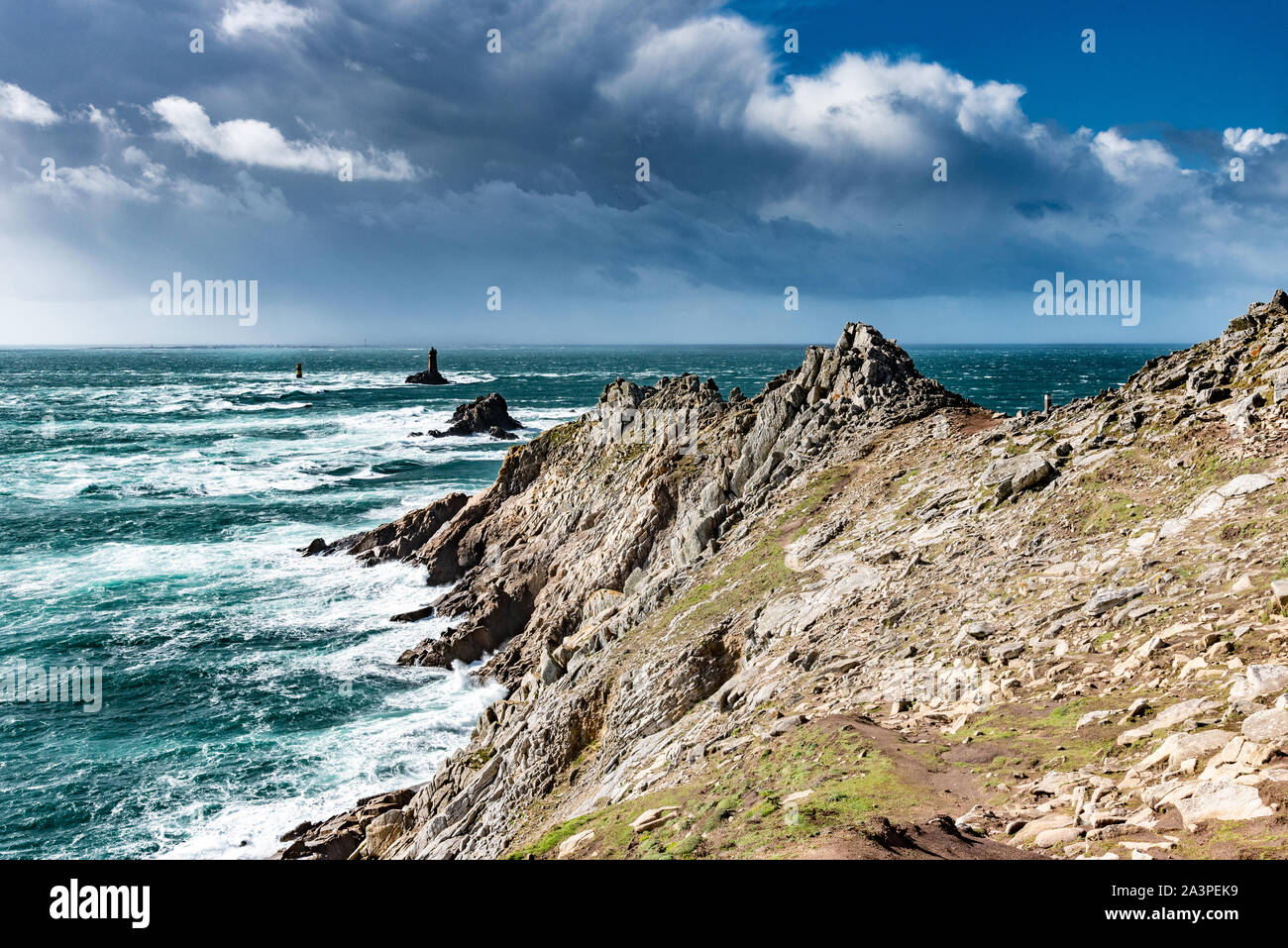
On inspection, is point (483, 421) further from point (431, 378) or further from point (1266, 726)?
point (431, 378)

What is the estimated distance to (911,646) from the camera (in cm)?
1460

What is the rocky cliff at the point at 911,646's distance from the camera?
29.3ft

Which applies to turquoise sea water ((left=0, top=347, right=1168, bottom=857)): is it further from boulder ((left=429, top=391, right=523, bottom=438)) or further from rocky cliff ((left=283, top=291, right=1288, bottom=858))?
boulder ((left=429, top=391, right=523, bottom=438))

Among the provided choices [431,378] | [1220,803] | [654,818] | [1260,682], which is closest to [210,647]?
[654,818]

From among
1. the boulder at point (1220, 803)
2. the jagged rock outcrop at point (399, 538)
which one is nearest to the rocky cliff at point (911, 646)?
the boulder at point (1220, 803)

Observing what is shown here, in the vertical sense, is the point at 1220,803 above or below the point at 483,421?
below

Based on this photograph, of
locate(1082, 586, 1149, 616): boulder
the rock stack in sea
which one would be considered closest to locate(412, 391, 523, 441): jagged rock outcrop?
locate(1082, 586, 1149, 616): boulder

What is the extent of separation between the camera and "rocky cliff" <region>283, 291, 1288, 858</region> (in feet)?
29.3

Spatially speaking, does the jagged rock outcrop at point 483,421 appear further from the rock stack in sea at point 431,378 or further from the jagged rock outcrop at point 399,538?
the rock stack in sea at point 431,378

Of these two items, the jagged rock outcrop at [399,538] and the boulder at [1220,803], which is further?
the jagged rock outcrop at [399,538]

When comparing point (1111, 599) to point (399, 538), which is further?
point (399, 538)

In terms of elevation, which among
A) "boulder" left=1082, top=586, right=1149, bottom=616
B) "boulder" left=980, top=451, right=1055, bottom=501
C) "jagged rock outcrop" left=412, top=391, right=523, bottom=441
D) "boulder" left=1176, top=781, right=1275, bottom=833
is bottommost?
"boulder" left=1176, top=781, right=1275, bottom=833

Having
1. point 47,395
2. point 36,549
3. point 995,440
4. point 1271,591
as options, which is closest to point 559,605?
point 995,440
